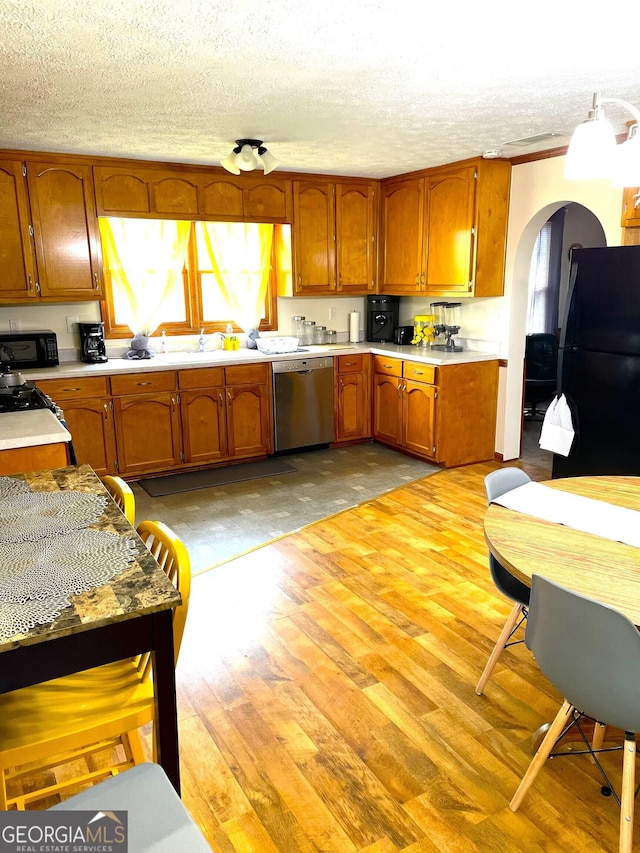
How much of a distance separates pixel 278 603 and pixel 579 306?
254cm

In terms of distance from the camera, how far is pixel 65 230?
4.37 metres

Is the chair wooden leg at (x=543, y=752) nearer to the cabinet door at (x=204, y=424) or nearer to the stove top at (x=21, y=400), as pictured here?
the stove top at (x=21, y=400)

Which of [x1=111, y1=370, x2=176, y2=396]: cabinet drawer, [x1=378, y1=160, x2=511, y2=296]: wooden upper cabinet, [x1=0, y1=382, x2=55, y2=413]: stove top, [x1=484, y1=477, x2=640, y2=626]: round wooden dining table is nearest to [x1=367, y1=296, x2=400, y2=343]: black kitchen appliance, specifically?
[x1=378, y1=160, x2=511, y2=296]: wooden upper cabinet

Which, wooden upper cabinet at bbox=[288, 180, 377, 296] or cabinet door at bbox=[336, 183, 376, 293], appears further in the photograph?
cabinet door at bbox=[336, 183, 376, 293]

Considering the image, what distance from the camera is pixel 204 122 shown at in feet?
11.1

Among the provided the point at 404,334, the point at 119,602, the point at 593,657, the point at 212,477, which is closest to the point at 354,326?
the point at 404,334

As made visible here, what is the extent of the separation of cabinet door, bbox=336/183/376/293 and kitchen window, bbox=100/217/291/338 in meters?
0.51

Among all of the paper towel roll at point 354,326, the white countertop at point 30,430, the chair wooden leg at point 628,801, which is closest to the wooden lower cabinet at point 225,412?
the paper towel roll at point 354,326

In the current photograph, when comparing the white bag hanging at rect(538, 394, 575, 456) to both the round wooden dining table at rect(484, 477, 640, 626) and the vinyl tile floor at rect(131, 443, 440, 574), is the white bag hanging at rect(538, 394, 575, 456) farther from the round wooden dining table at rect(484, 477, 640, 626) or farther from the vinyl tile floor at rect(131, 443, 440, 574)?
the round wooden dining table at rect(484, 477, 640, 626)

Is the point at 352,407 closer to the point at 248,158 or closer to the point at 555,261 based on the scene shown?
the point at 248,158

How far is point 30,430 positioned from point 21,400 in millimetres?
650

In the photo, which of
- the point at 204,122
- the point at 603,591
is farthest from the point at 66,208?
Result: the point at 603,591

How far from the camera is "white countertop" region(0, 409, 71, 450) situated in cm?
261

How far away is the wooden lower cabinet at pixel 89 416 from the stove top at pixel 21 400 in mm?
789
